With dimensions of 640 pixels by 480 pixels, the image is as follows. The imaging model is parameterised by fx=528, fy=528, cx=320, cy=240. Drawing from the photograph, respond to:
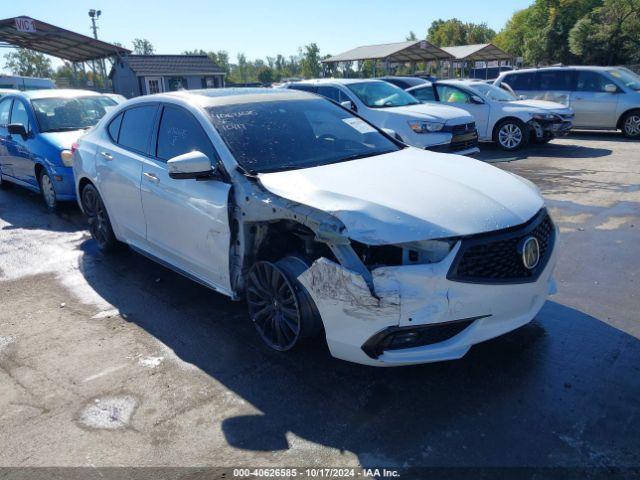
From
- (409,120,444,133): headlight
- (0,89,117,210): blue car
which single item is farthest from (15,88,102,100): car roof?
(409,120,444,133): headlight

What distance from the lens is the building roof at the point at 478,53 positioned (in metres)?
34.3

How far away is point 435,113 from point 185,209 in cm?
712

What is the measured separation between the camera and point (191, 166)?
3.58 metres

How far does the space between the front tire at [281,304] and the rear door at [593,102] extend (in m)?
12.8

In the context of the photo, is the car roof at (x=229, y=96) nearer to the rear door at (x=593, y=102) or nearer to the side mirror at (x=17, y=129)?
the side mirror at (x=17, y=129)

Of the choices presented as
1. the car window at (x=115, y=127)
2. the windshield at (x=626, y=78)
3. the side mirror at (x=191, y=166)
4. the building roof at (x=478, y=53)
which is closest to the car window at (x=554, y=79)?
the windshield at (x=626, y=78)

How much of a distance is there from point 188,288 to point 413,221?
8.77 feet

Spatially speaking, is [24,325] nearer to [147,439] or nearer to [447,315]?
[147,439]

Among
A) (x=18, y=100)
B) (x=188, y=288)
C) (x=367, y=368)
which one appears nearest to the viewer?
(x=367, y=368)

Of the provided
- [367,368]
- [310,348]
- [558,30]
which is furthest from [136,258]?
[558,30]

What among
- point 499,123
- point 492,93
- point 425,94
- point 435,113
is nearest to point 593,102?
point 492,93

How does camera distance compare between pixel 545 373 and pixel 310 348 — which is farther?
pixel 310 348

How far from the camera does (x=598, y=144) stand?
1262 centimetres

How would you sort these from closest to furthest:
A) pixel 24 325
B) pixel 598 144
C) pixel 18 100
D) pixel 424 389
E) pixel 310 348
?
pixel 424 389
pixel 310 348
pixel 24 325
pixel 18 100
pixel 598 144
